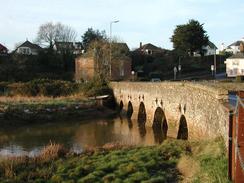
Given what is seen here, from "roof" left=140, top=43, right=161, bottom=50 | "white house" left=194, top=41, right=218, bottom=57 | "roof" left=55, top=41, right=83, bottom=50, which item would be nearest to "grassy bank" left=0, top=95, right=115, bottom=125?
A: "roof" left=55, top=41, right=83, bottom=50

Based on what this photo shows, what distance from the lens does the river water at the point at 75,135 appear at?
88.6 ft

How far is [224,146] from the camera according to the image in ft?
46.3

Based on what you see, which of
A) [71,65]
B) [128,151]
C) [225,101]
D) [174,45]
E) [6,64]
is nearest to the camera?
[225,101]

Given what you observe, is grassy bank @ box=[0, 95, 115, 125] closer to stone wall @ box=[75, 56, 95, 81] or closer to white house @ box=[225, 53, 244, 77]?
stone wall @ box=[75, 56, 95, 81]

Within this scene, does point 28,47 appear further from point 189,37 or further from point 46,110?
point 46,110

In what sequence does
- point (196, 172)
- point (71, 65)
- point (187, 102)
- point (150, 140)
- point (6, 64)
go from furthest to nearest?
point (71, 65)
point (6, 64)
point (150, 140)
point (187, 102)
point (196, 172)

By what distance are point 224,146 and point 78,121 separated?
28317 mm

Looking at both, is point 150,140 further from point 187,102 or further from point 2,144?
point 2,144

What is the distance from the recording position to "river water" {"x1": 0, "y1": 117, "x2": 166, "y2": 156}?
27000mm

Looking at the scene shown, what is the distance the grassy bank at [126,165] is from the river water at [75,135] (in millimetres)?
6217

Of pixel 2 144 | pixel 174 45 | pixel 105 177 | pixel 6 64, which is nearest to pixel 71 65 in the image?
pixel 6 64

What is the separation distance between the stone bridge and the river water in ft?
4.70

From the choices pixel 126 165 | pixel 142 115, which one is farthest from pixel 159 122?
pixel 126 165

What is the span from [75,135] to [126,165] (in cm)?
1688
